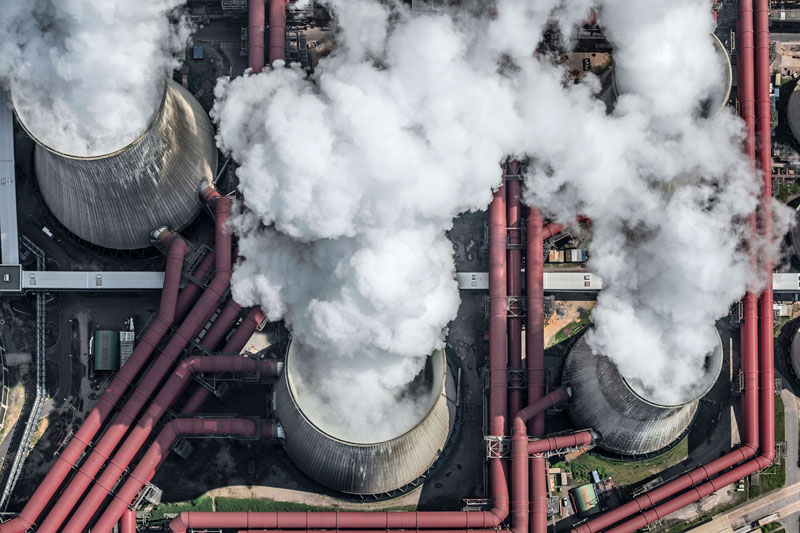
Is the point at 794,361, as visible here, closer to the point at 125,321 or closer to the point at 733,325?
the point at 733,325

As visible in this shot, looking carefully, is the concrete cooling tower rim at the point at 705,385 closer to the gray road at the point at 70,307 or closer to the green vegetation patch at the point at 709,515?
the green vegetation patch at the point at 709,515

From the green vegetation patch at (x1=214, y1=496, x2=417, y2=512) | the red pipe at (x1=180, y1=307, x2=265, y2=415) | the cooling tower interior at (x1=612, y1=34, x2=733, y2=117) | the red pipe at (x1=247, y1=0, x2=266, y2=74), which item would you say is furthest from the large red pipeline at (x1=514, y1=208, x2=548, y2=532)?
the red pipe at (x1=247, y1=0, x2=266, y2=74)

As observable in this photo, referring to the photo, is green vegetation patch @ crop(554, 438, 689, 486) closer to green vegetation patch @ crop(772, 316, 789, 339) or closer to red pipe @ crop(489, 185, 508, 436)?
red pipe @ crop(489, 185, 508, 436)

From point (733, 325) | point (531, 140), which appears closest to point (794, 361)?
point (733, 325)

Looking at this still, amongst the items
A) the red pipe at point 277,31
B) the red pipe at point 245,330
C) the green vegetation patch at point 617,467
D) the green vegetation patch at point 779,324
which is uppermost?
the red pipe at point 277,31

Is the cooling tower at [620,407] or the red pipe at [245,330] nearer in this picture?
the cooling tower at [620,407]

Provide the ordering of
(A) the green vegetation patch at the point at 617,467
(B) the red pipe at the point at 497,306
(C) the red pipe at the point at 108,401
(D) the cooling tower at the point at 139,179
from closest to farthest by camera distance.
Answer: (D) the cooling tower at the point at 139,179
(C) the red pipe at the point at 108,401
(B) the red pipe at the point at 497,306
(A) the green vegetation patch at the point at 617,467

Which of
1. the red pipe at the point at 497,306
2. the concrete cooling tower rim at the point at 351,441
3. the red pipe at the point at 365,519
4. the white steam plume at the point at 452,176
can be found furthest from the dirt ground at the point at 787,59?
the concrete cooling tower rim at the point at 351,441
